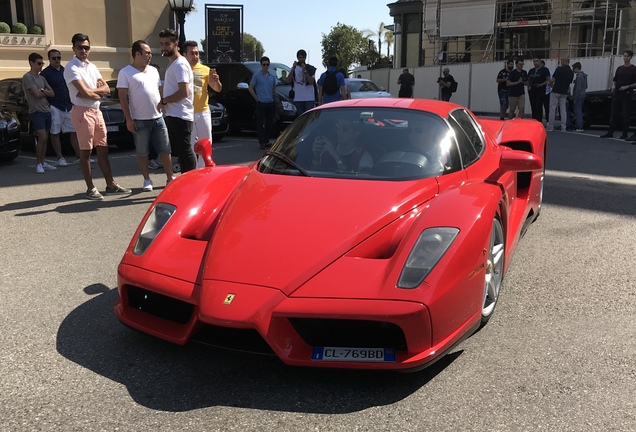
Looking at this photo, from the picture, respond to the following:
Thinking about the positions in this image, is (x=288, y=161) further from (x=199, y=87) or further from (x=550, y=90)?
(x=550, y=90)

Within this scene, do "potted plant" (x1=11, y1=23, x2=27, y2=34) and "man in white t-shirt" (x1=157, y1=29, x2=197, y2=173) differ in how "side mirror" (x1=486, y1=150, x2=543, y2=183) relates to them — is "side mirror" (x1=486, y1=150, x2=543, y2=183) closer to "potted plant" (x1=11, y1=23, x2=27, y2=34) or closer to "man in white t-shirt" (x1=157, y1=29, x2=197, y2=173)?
"man in white t-shirt" (x1=157, y1=29, x2=197, y2=173)

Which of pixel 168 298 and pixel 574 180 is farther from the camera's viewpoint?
pixel 574 180

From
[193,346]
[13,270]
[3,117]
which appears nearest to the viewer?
[193,346]

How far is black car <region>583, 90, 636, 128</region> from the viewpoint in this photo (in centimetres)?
1499

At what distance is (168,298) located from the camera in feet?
9.70

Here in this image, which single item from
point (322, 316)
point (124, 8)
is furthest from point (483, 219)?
point (124, 8)

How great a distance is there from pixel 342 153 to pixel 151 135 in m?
4.05

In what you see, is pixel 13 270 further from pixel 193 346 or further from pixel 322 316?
pixel 322 316

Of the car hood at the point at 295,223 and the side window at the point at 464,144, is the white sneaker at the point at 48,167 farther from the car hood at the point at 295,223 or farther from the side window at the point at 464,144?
the side window at the point at 464,144

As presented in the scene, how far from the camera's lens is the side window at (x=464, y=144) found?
3.86 metres

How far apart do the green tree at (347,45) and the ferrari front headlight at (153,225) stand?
6393cm

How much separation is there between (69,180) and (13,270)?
164 inches

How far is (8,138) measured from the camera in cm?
990

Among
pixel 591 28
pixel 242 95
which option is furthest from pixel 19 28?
pixel 591 28
